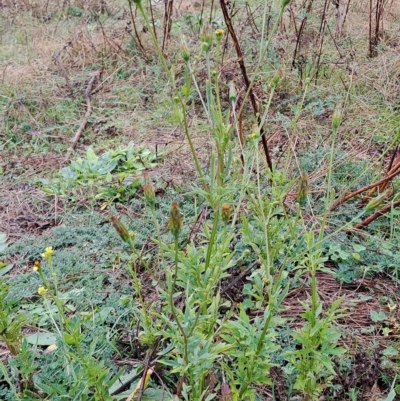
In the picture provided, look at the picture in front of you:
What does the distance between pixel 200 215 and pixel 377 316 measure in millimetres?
842

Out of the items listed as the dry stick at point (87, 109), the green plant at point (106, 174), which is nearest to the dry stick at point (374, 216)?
the green plant at point (106, 174)

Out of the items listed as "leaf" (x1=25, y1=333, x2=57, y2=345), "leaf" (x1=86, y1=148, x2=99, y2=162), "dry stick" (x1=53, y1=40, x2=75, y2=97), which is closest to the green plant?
"leaf" (x1=86, y1=148, x2=99, y2=162)

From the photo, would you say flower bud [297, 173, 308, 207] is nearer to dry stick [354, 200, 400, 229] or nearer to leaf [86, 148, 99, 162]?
dry stick [354, 200, 400, 229]

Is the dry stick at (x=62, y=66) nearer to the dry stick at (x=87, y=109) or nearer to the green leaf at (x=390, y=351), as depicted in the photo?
the dry stick at (x=87, y=109)

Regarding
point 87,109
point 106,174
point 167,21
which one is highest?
point 167,21

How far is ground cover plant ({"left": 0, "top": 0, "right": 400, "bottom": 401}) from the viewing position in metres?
1.17

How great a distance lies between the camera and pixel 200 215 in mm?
2029

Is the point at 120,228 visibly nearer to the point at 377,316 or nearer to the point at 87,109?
the point at 377,316

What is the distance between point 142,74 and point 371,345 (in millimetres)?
3062

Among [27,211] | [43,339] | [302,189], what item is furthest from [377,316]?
[27,211]

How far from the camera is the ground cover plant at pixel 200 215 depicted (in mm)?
1166

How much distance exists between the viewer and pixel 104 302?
68.4 inches

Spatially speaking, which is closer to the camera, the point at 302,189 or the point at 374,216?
the point at 302,189

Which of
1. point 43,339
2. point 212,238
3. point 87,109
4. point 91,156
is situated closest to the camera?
point 212,238
